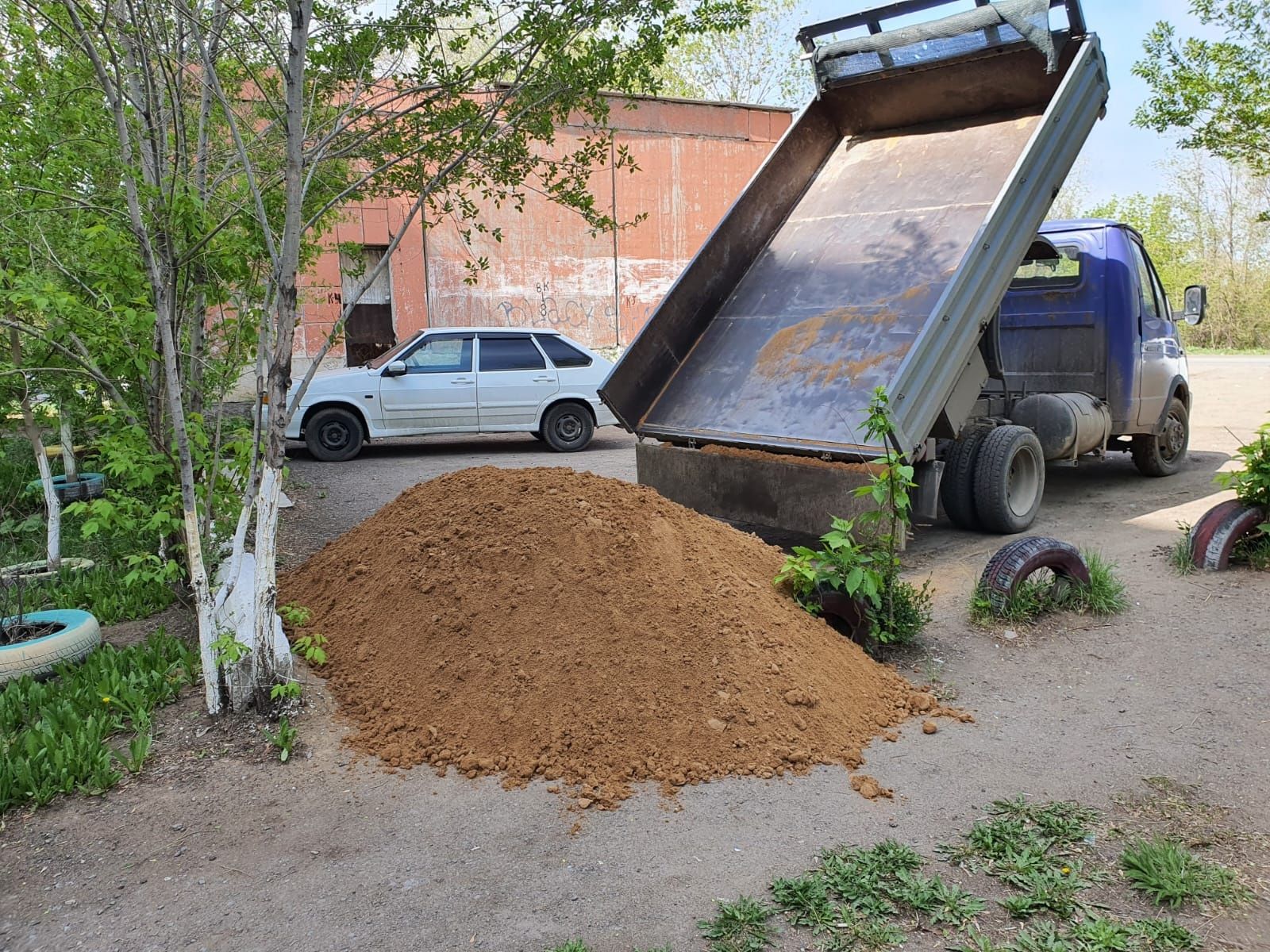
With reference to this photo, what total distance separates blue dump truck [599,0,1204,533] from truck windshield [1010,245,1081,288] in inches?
0.6

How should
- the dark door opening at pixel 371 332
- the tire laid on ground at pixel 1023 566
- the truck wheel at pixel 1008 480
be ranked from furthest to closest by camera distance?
1. the dark door opening at pixel 371 332
2. the truck wheel at pixel 1008 480
3. the tire laid on ground at pixel 1023 566

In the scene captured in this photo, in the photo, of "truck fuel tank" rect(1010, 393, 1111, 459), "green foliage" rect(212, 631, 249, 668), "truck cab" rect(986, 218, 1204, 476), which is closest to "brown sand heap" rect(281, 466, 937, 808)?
"green foliage" rect(212, 631, 249, 668)

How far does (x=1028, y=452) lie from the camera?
7168 mm

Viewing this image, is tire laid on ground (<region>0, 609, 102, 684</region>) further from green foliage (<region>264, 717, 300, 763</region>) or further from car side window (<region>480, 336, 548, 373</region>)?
car side window (<region>480, 336, 548, 373</region>)

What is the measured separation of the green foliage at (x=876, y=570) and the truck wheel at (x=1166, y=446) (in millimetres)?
5601

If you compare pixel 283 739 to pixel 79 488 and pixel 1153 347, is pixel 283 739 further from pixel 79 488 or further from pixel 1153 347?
pixel 1153 347

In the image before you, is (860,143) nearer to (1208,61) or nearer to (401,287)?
(1208,61)

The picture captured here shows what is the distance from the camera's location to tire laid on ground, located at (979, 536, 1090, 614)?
5125 millimetres

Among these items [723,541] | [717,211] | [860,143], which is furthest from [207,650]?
[717,211]

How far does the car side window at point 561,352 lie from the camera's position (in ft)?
41.1

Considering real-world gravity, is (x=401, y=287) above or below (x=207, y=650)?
above

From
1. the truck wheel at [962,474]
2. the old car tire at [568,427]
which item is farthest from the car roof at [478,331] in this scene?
the truck wheel at [962,474]

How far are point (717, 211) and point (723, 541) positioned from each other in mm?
15971

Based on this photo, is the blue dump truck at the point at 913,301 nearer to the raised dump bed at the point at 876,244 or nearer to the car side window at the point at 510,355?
the raised dump bed at the point at 876,244
